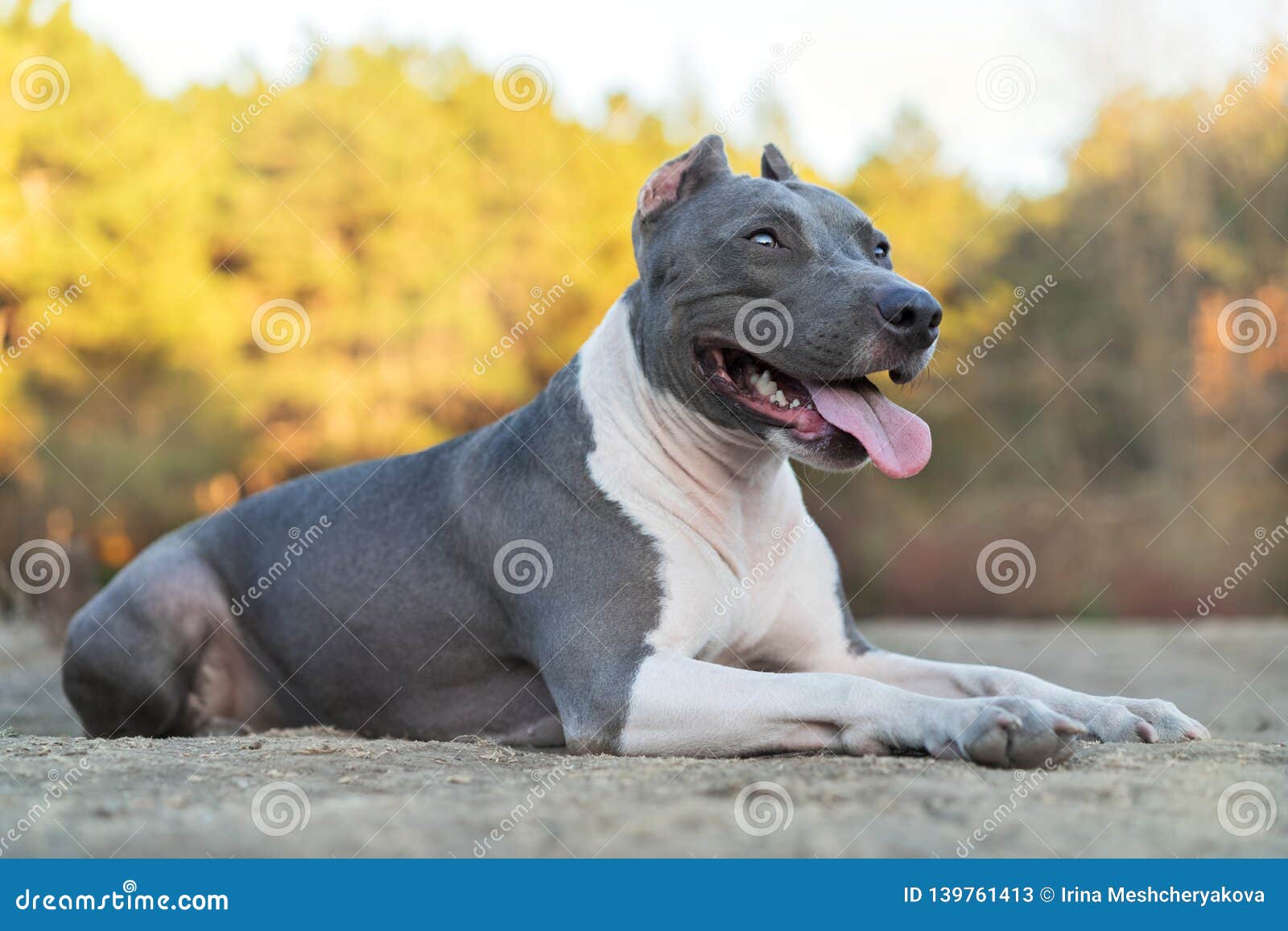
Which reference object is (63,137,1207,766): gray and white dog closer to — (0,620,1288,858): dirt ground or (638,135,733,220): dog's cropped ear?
(638,135,733,220): dog's cropped ear

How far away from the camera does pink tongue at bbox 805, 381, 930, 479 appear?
4.29 meters

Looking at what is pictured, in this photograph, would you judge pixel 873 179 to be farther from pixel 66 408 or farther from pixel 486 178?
pixel 66 408

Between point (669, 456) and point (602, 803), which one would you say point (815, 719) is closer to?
point (602, 803)

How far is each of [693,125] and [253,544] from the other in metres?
22.4

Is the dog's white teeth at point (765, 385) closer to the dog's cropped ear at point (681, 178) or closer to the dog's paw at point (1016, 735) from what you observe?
the dog's cropped ear at point (681, 178)

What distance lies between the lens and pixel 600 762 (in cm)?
379

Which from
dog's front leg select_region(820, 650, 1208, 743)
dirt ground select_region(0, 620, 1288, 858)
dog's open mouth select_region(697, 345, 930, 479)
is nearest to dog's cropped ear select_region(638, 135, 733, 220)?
dog's open mouth select_region(697, 345, 930, 479)

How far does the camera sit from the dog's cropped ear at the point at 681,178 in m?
4.89

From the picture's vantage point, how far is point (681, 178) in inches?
194

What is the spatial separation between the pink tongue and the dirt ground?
1097mm

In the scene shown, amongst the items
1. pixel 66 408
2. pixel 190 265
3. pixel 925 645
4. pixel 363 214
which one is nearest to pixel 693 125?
pixel 363 214

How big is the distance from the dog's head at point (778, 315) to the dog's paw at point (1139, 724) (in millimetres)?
1099

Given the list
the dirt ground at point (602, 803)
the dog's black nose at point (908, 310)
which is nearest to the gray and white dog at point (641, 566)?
the dog's black nose at point (908, 310)

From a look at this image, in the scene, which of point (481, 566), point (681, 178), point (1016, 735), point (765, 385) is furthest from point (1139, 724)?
point (681, 178)
